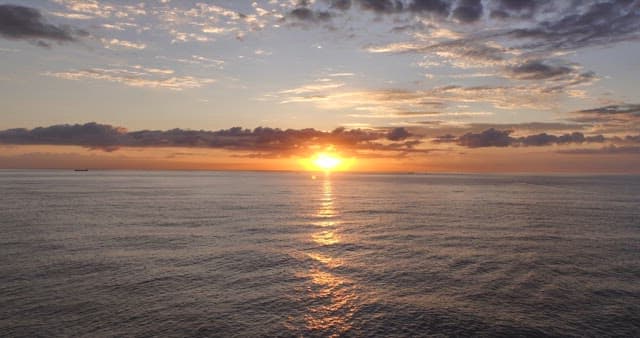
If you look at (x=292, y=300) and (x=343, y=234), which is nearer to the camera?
(x=292, y=300)

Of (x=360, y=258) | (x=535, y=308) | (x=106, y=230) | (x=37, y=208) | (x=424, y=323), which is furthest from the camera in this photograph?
(x=37, y=208)

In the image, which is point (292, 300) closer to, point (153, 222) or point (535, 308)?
point (535, 308)

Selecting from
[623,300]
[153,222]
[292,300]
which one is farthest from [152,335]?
[153,222]

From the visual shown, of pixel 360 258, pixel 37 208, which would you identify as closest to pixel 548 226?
pixel 360 258

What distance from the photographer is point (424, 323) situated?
31.9 metres

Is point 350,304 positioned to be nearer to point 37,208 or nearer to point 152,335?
point 152,335

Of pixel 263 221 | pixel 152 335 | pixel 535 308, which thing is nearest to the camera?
pixel 152 335

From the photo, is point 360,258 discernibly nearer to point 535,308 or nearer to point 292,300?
point 292,300

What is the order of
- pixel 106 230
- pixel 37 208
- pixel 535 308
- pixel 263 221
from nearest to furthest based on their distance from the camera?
pixel 535 308
pixel 106 230
pixel 263 221
pixel 37 208

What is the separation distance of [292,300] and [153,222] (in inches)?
2145

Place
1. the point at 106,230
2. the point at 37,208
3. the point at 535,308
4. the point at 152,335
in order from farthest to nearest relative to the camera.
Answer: the point at 37,208 < the point at 106,230 < the point at 535,308 < the point at 152,335

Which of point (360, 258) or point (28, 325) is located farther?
point (360, 258)

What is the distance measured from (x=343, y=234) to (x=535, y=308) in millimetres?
38935

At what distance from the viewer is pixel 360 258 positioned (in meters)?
52.6
